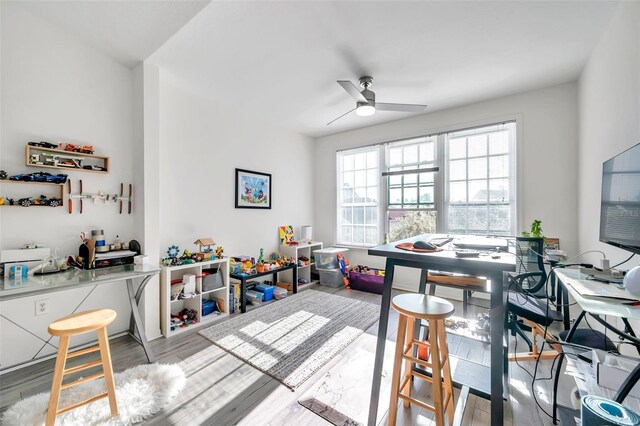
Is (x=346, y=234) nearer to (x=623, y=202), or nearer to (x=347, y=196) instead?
(x=347, y=196)

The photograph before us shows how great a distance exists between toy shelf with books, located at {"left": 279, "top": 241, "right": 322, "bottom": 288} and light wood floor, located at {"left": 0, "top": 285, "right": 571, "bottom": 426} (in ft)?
6.51

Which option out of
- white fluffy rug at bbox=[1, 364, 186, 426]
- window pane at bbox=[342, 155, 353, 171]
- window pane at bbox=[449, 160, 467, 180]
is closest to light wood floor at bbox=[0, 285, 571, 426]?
white fluffy rug at bbox=[1, 364, 186, 426]

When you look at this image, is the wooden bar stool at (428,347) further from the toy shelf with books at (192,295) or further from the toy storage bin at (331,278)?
the toy storage bin at (331,278)

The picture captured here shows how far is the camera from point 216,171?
3.50 meters

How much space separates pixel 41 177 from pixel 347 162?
405cm

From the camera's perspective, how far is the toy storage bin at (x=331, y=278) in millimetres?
4367

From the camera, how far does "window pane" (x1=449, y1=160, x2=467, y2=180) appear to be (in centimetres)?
367

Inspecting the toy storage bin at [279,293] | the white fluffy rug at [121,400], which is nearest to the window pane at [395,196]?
the toy storage bin at [279,293]

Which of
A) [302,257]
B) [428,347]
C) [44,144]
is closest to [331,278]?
[302,257]

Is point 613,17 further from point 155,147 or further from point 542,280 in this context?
point 155,147

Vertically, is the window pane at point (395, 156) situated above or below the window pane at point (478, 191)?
above

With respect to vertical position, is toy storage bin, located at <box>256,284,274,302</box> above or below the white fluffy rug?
above

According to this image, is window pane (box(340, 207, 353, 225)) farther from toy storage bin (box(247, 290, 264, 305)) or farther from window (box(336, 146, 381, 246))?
toy storage bin (box(247, 290, 264, 305))

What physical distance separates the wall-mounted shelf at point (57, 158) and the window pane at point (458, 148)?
14.0ft
